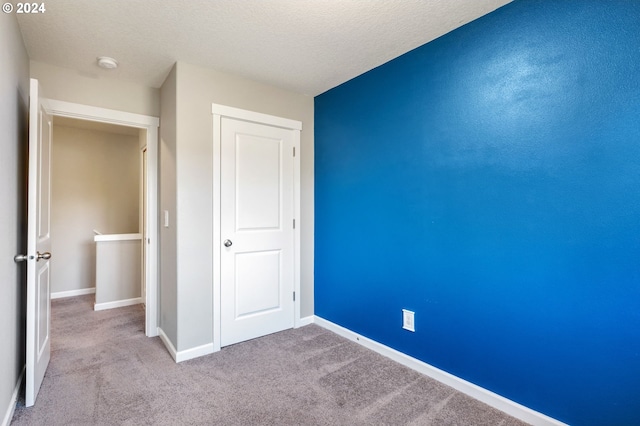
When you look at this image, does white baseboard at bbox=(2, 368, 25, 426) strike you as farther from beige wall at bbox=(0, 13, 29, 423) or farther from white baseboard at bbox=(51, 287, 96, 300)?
white baseboard at bbox=(51, 287, 96, 300)

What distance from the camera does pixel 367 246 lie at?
2.76 m

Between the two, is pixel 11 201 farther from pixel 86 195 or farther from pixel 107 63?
pixel 86 195

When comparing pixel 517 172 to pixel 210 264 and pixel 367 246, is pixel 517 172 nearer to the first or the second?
pixel 367 246

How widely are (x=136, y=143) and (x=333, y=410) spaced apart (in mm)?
4677

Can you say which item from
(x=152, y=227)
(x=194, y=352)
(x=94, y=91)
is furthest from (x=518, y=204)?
(x=94, y=91)

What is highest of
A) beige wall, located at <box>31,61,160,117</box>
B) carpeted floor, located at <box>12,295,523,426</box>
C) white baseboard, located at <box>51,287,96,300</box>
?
beige wall, located at <box>31,61,160,117</box>

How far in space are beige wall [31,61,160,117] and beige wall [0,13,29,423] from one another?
0.91ft

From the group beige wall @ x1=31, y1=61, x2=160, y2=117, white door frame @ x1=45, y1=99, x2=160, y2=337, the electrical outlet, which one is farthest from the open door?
the electrical outlet

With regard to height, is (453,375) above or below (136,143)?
below

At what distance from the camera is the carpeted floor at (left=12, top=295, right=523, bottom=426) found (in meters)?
1.82

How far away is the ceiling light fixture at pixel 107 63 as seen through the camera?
2422mm

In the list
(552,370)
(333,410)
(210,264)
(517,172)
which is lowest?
(333,410)

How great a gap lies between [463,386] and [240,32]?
107 inches

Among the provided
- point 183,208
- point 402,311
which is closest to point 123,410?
point 183,208
